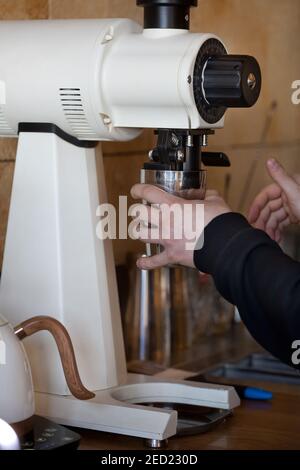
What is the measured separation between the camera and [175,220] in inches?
44.3

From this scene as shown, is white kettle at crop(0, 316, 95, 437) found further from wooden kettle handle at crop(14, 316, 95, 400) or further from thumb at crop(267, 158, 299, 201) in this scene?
thumb at crop(267, 158, 299, 201)

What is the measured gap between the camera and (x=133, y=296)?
6.18 ft

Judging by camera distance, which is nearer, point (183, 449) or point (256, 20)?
point (183, 449)

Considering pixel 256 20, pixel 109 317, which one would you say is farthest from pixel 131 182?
pixel 109 317

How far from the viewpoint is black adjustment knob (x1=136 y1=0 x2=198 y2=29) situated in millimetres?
1168

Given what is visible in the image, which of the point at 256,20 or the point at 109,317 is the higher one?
the point at 256,20

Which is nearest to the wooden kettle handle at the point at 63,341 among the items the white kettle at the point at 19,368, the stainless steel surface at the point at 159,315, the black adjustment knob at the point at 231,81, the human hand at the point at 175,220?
the white kettle at the point at 19,368

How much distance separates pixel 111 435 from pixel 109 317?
6.0 inches

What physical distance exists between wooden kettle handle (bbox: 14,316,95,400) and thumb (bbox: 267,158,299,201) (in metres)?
0.33

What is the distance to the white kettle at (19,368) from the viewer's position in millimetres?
1096

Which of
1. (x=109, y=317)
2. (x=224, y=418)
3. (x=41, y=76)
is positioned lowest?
(x=224, y=418)

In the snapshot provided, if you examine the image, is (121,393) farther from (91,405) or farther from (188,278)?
(188,278)

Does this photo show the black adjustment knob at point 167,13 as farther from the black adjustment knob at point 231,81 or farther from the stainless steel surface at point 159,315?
the stainless steel surface at point 159,315
